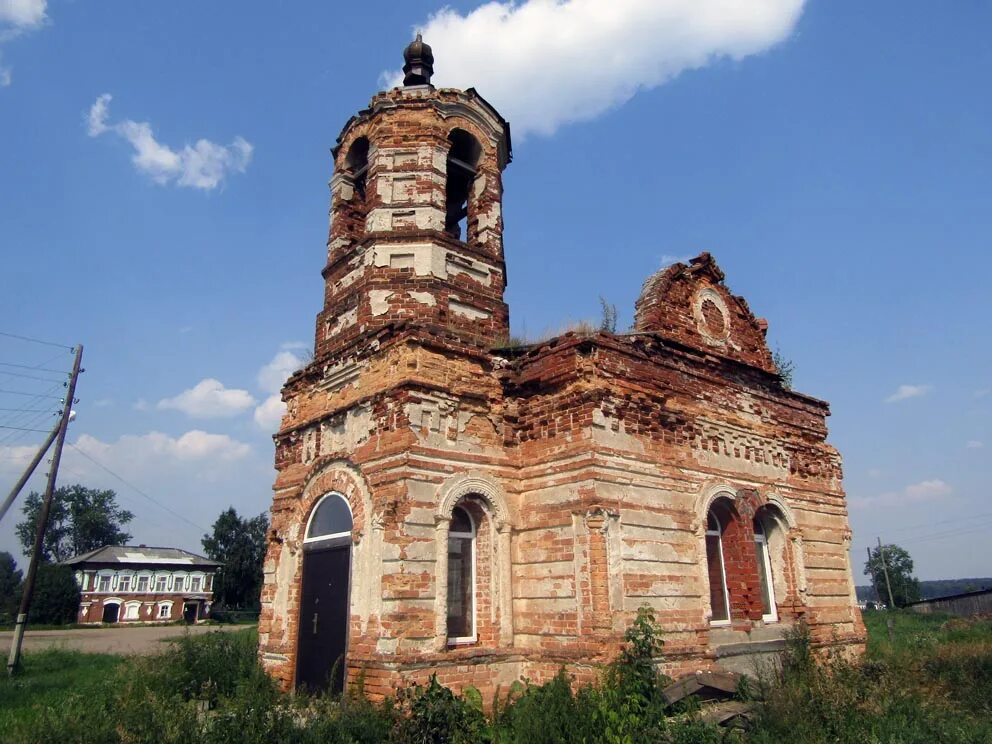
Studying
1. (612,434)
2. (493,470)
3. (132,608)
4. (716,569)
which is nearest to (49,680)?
(493,470)

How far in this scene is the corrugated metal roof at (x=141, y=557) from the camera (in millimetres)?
50906

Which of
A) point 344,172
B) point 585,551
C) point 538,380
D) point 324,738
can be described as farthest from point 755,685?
point 344,172

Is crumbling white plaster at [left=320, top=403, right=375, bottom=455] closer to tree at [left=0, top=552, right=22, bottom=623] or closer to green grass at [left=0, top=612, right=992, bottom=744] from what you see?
green grass at [left=0, top=612, right=992, bottom=744]

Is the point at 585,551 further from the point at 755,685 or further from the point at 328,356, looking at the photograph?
the point at 328,356

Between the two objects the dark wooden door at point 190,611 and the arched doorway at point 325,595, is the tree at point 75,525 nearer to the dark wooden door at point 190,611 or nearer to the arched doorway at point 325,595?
the dark wooden door at point 190,611

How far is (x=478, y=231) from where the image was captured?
12.2m

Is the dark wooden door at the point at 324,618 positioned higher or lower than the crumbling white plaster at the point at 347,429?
lower

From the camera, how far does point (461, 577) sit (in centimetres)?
948

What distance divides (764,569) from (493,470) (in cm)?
536

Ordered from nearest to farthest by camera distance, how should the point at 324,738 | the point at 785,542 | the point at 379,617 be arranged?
the point at 324,738 < the point at 379,617 < the point at 785,542

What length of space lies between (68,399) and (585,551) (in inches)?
731

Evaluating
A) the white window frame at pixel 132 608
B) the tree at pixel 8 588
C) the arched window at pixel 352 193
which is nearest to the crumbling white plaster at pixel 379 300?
the arched window at pixel 352 193

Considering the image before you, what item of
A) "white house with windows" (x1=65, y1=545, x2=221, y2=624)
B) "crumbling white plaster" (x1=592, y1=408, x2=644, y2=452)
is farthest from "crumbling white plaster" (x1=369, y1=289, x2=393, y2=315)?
"white house with windows" (x1=65, y1=545, x2=221, y2=624)

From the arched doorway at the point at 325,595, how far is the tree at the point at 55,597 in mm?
48142
